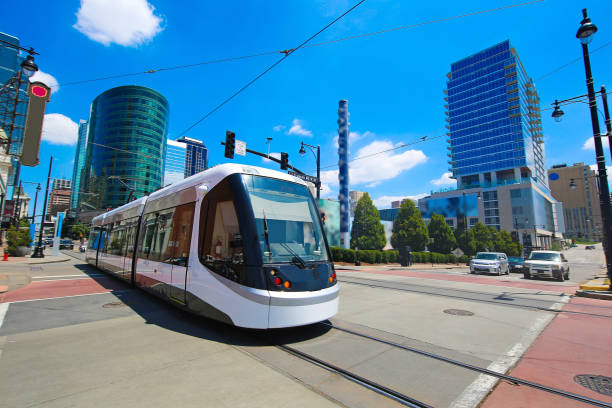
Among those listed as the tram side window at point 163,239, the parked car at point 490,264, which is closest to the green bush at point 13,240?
the tram side window at point 163,239

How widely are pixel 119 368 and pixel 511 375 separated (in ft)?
17.0

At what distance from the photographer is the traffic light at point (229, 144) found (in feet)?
48.0

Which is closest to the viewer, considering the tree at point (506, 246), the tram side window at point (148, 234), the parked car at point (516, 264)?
the tram side window at point (148, 234)

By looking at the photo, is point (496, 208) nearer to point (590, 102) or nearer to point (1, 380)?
point (590, 102)

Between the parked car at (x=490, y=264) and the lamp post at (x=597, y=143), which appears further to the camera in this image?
the parked car at (x=490, y=264)

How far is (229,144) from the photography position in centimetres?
1466

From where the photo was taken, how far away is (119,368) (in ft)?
12.6

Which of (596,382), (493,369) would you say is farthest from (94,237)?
(596,382)

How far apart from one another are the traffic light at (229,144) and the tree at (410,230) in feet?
104

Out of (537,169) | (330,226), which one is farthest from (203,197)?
(537,169)

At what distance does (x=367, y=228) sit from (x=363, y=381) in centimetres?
3678

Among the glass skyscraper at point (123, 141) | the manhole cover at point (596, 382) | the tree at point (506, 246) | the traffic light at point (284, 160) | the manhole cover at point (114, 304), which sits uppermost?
the glass skyscraper at point (123, 141)

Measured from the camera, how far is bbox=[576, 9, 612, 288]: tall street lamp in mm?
10797

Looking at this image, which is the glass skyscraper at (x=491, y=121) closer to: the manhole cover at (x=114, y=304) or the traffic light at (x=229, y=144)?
the traffic light at (x=229, y=144)
